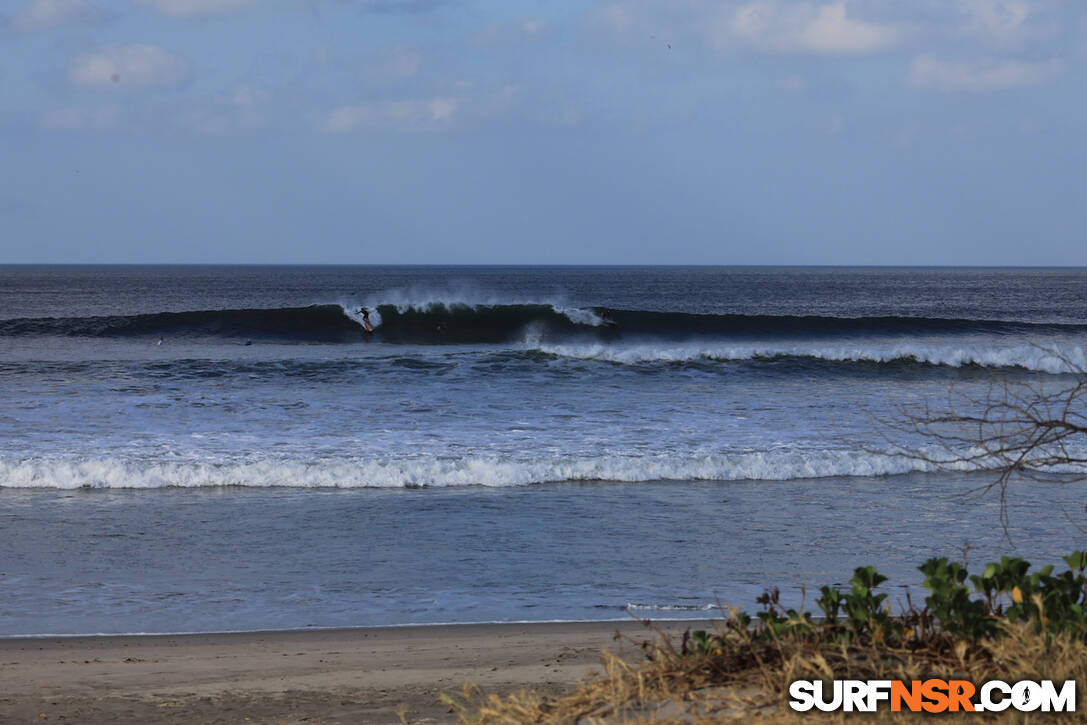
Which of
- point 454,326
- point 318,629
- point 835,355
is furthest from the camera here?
point 454,326

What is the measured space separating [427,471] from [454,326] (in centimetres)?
1974

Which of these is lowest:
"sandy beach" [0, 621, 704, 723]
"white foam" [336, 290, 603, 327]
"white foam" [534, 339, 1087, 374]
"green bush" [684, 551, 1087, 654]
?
"sandy beach" [0, 621, 704, 723]

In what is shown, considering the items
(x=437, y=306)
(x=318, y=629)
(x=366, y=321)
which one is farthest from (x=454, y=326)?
(x=318, y=629)

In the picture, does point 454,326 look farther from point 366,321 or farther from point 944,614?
point 944,614

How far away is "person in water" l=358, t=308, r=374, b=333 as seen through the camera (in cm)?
2859

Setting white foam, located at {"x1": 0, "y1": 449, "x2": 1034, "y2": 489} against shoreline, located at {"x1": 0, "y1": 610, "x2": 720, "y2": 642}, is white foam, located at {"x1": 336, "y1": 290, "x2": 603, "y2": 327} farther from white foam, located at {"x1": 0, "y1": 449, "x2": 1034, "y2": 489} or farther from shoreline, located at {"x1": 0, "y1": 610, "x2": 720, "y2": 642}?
shoreline, located at {"x1": 0, "y1": 610, "x2": 720, "y2": 642}

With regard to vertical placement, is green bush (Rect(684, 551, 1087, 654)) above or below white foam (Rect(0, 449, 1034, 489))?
above

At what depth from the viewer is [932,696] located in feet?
8.87

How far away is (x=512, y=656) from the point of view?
4875mm

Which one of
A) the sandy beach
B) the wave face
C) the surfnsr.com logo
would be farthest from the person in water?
the surfnsr.com logo

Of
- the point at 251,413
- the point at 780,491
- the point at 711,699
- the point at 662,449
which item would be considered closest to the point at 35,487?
the point at 251,413

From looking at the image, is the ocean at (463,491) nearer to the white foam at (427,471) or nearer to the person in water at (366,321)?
the white foam at (427,471)

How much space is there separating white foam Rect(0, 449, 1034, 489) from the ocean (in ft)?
0.10

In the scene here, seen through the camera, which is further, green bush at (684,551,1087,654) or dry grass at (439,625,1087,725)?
green bush at (684,551,1087,654)
